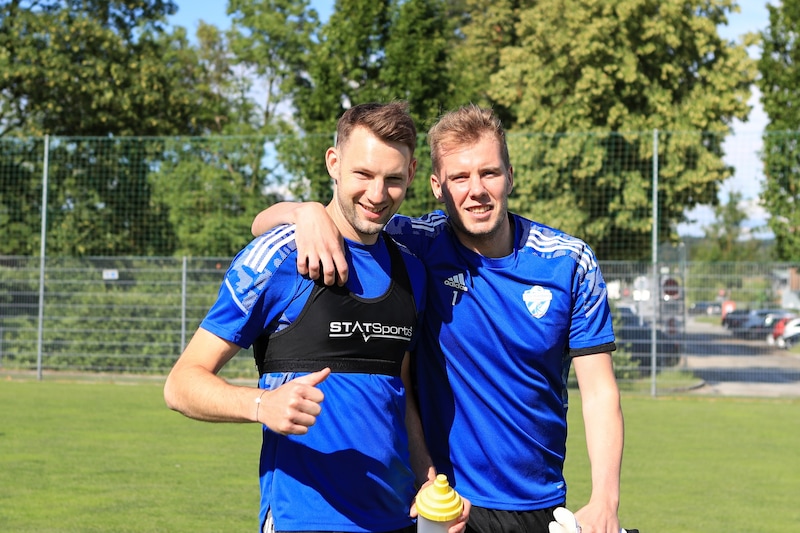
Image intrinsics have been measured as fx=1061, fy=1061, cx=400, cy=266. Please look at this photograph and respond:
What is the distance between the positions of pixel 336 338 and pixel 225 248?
16244 millimetres

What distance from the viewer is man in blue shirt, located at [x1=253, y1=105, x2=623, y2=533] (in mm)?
3607

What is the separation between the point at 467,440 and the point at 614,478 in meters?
0.55

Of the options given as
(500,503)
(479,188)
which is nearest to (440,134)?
(479,188)

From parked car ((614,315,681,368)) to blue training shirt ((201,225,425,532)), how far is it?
14105 millimetres

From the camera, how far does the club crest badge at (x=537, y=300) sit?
3.61 m

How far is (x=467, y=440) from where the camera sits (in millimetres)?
3654

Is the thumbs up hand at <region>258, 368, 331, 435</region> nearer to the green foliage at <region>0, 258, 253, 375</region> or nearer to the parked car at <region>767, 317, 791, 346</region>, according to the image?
the parked car at <region>767, 317, 791, 346</region>

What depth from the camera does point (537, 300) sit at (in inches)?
143

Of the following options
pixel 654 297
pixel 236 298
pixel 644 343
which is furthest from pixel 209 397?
pixel 644 343

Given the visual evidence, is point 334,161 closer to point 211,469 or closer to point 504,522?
point 504,522

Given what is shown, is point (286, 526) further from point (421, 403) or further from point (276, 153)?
point (276, 153)

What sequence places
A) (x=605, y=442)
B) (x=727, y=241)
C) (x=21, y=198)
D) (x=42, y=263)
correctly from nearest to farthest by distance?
(x=605, y=442), (x=42, y=263), (x=727, y=241), (x=21, y=198)

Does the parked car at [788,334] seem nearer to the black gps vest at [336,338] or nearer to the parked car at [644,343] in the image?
the parked car at [644,343]

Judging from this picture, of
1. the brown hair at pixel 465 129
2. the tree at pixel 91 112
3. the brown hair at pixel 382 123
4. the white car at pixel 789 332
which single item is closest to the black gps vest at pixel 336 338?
the brown hair at pixel 382 123
